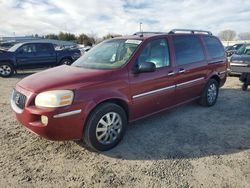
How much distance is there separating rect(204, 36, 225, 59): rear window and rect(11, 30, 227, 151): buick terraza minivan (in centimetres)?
32

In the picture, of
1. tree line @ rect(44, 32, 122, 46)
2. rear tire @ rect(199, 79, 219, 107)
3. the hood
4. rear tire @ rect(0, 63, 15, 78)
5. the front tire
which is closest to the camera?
the hood

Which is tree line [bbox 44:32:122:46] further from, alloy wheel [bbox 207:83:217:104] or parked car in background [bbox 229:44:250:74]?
alloy wheel [bbox 207:83:217:104]

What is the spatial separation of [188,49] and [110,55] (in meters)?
1.84

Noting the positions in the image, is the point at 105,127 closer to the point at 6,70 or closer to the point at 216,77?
the point at 216,77

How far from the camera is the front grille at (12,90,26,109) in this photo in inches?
135

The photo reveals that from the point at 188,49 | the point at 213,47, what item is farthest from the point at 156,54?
the point at 213,47

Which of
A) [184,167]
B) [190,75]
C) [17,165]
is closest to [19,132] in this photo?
[17,165]

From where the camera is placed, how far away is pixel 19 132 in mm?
4418

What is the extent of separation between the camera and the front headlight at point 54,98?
3164 mm

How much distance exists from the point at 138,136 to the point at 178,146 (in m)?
0.74

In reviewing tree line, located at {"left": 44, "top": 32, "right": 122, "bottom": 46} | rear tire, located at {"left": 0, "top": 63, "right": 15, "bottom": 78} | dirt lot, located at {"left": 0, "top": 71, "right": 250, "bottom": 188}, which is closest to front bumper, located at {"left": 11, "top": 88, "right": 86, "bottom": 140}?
dirt lot, located at {"left": 0, "top": 71, "right": 250, "bottom": 188}

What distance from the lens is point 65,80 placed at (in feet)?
11.4

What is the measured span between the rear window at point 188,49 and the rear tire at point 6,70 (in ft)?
31.5

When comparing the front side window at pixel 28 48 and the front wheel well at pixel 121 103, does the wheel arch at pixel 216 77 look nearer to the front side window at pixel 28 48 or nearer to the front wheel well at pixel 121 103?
the front wheel well at pixel 121 103
